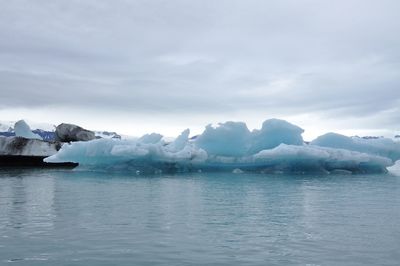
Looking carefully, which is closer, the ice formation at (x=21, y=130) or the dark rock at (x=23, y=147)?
the dark rock at (x=23, y=147)

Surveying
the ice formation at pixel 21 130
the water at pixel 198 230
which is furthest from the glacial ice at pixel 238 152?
the water at pixel 198 230

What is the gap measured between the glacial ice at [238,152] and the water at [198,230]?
1306 cm

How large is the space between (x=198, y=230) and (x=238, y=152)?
20665mm

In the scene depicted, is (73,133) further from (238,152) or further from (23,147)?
(238,152)

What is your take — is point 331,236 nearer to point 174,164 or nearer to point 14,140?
point 174,164

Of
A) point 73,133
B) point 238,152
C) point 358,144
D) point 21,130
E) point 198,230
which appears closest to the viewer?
point 198,230

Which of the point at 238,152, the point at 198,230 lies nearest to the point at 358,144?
the point at 238,152

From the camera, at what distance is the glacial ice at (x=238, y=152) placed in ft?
87.7

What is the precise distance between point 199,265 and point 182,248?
0.97 metres

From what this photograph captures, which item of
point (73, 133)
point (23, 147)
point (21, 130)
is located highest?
point (21, 130)

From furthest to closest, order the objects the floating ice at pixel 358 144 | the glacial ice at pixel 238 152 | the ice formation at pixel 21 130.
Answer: the ice formation at pixel 21 130 → the floating ice at pixel 358 144 → the glacial ice at pixel 238 152

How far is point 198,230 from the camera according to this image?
8.34 m

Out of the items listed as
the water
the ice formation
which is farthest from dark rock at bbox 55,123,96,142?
the water

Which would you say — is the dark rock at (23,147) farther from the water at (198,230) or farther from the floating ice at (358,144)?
the water at (198,230)
